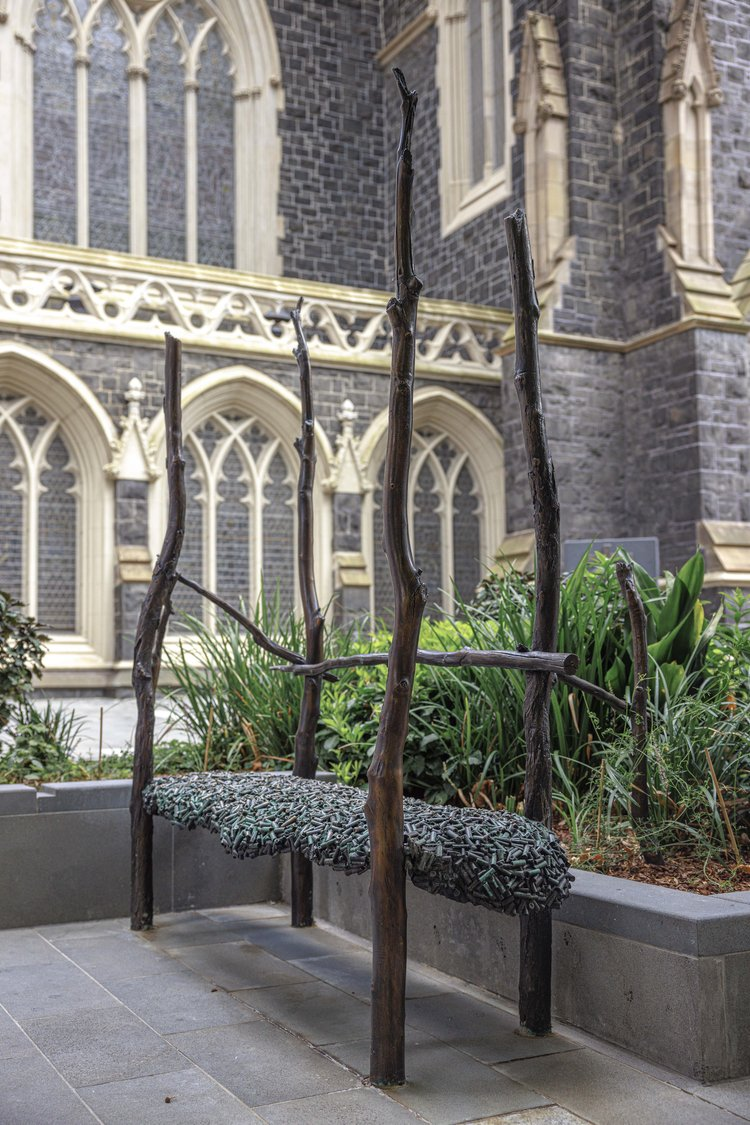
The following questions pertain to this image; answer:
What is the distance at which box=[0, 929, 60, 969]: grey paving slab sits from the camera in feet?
12.9

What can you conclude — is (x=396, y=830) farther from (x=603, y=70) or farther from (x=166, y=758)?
(x=603, y=70)

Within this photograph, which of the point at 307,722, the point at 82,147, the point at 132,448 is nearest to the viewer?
the point at 307,722

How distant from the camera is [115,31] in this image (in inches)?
715

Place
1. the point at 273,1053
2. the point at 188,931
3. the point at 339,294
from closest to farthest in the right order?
the point at 273,1053
the point at 188,931
the point at 339,294

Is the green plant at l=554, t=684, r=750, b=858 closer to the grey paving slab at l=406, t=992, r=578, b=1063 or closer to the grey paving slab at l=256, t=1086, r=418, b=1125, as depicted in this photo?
the grey paving slab at l=406, t=992, r=578, b=1063

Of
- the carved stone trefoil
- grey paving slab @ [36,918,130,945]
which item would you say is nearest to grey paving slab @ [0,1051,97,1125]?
grey paving slab @ [36,918,130,945]

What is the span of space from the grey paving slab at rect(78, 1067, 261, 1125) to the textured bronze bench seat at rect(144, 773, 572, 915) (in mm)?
596

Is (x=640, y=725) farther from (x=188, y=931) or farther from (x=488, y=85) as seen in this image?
(x=488, y=85)

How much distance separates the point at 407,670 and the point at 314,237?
1689cm

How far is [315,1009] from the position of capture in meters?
3.36

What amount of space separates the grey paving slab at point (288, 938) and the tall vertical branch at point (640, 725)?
115 centimetres

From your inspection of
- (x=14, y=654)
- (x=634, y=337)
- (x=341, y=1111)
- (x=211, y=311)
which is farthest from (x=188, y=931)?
(x=634, y=337)

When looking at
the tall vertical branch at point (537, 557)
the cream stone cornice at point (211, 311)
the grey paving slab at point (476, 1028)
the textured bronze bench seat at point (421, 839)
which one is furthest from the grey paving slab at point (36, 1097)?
the cream stone cornice at point (211, 311)

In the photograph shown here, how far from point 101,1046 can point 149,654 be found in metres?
1.71
